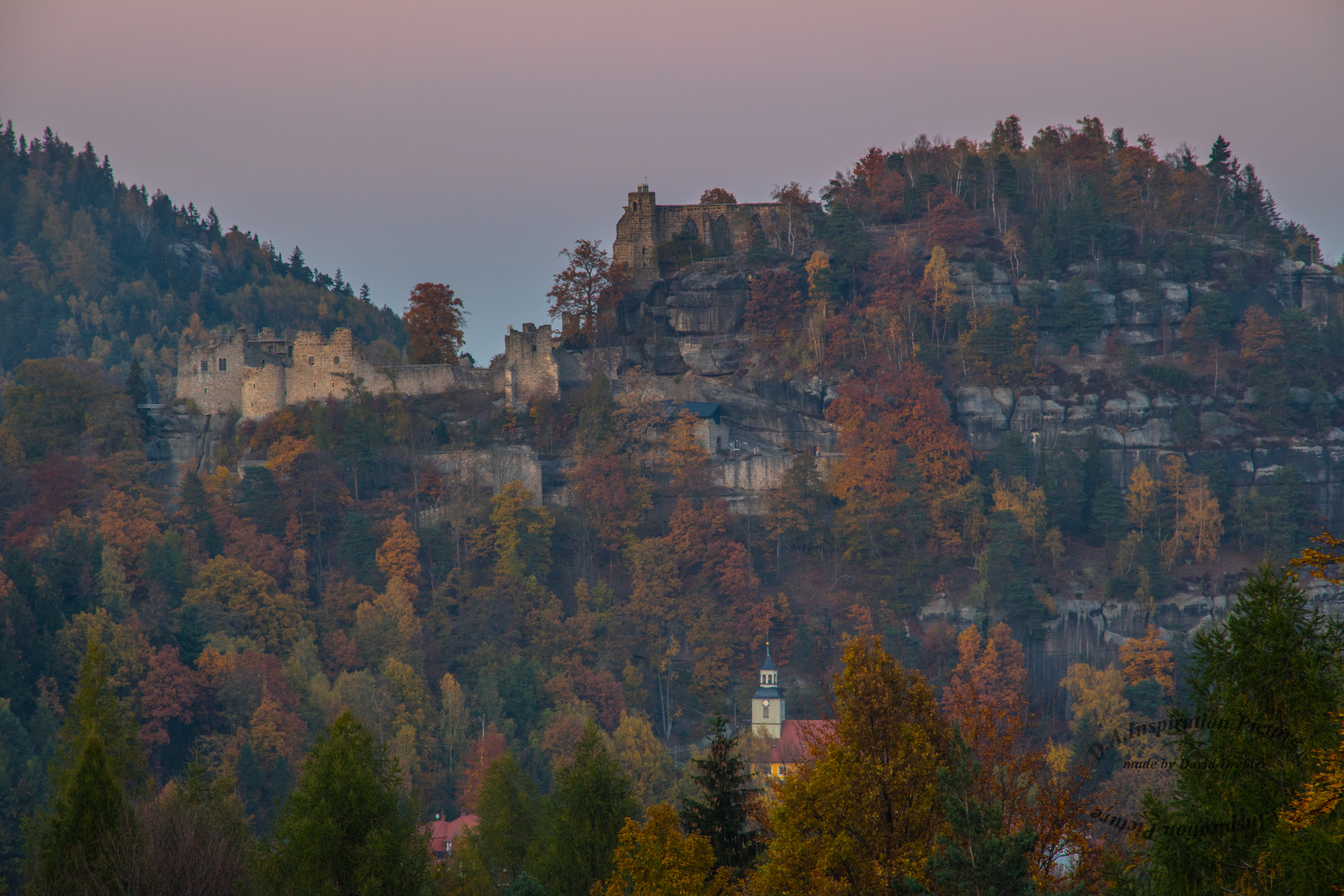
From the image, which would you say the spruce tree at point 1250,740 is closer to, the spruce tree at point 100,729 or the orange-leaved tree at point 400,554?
the spruce tree at point 100,729

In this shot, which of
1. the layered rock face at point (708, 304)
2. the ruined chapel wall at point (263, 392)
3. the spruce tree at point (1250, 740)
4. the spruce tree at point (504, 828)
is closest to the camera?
the spruce tree at point (1250, 740)

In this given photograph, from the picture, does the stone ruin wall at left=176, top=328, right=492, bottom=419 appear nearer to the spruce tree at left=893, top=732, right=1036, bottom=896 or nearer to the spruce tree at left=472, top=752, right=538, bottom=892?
the spruce tree at left=472, top=752, right=538, bottom=892

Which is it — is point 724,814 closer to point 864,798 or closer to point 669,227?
point 864,798

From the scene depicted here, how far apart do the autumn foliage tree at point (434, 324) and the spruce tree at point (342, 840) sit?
43889 mm

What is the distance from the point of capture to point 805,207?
79250mm

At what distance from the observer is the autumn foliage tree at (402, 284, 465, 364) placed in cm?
7019

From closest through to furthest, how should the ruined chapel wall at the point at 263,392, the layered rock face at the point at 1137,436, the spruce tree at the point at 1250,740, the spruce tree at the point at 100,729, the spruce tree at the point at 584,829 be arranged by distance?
the spruce tree at the point at 1250,740
the spruce tree at the point at 584,829
the spruce tree at the point at 100,729
the ruined chapel wall at the point at 263,392
the layered rock face at the point at 1137,436

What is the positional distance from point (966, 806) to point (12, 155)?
13802cm

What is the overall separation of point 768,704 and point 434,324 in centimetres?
2327

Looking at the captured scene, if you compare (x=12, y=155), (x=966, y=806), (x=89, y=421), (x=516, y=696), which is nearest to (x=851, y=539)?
(x=516, y=696)

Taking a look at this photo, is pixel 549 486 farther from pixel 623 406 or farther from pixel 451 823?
pixel 451 823

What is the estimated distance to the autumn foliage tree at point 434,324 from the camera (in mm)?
70188

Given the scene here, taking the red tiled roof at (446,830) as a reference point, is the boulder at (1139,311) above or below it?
above

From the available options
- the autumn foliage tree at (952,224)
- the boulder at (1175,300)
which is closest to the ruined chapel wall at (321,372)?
the autumn foliage tree at (952,224)
